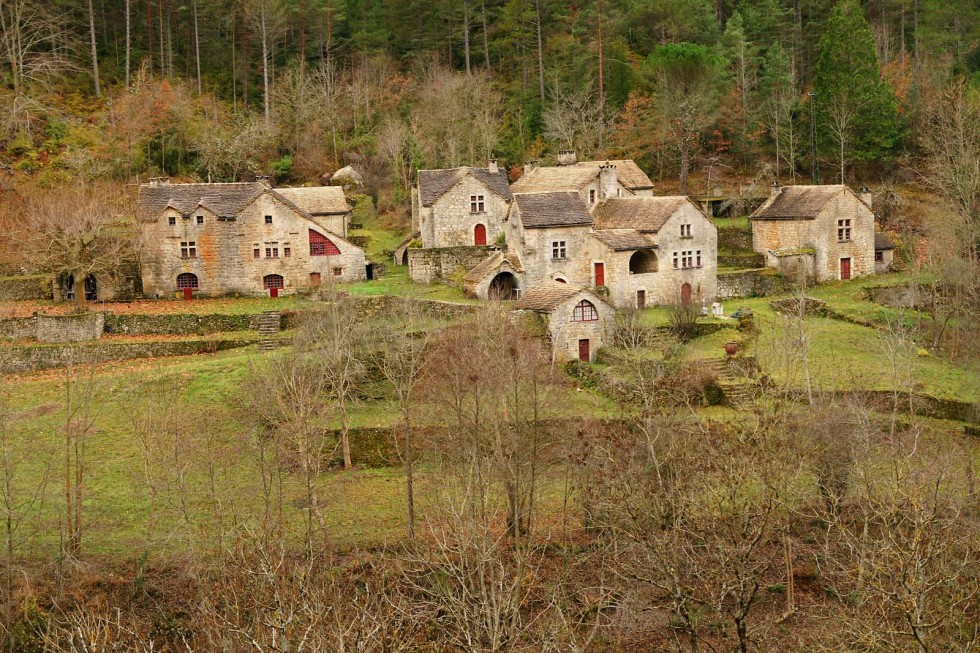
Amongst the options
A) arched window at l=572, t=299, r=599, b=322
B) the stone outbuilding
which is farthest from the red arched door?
the stone outbuilding

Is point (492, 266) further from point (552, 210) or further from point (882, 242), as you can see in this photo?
point (882, 242)

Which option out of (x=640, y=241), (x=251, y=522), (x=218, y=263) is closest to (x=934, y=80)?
(x=640, y=241)

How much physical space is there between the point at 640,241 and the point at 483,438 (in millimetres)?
18502

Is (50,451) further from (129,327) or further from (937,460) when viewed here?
(937,460)

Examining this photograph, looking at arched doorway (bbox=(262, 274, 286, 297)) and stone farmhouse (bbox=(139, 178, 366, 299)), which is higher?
stone farmhouse (bbox=(139, 178, 366, 299))

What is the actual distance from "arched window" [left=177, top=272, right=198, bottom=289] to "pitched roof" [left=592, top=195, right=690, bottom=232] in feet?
62.0

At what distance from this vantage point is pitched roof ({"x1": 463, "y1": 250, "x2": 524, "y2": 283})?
50125 millimetres

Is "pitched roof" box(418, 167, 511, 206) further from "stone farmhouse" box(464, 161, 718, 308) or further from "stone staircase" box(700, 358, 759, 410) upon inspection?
"stone staircase" box(700, 358, 759, 410)

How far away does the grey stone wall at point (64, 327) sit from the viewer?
154 feet

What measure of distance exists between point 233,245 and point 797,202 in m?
27.5

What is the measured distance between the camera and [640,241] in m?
50.1

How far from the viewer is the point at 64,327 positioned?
47.1 m

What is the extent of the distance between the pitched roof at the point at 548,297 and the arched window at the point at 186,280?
17.2m

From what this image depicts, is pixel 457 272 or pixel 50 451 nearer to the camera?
pixel 50 451
